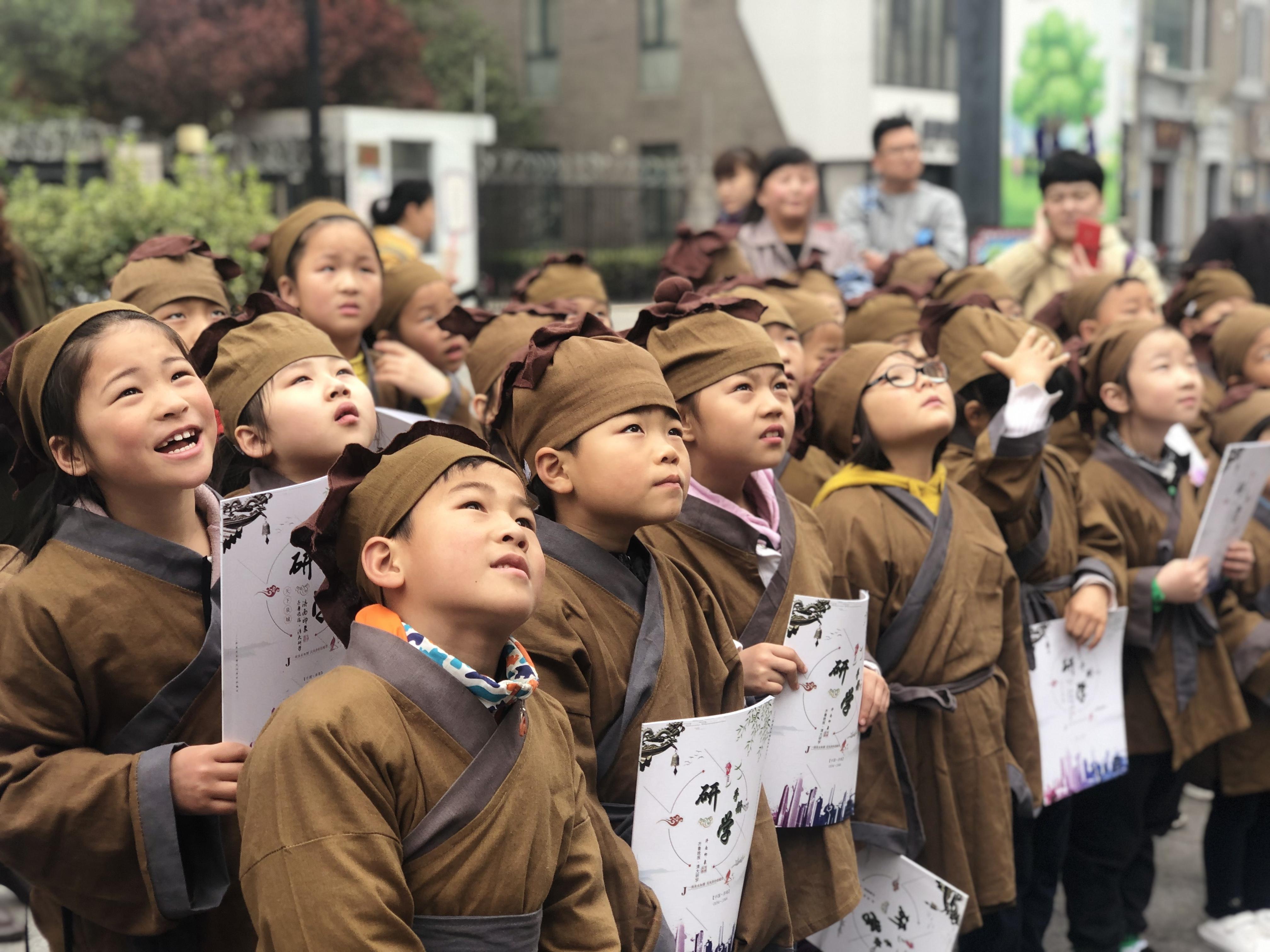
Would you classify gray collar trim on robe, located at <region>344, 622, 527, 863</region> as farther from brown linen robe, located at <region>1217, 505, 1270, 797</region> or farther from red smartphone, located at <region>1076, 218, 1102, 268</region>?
red smartphone, located at <region>1076, 218, 1102, 268</region>

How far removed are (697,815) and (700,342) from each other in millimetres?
993

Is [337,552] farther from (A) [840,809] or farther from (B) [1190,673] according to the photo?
(B) [1190,673]

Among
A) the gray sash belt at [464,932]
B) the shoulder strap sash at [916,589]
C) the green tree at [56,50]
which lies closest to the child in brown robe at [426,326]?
the shoulder strap sash at [916,589]

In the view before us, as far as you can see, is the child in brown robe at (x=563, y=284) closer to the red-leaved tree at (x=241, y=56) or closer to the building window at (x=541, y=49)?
the red-leaved tree at (x=241, y=56)

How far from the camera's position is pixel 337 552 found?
7.06 feet

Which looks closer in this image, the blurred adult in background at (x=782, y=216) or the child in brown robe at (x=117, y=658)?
the child in brown robe at (x=117, y=658)

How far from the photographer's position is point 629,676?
7.93ft

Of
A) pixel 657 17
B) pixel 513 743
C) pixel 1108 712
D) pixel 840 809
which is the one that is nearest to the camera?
pixel 513 743

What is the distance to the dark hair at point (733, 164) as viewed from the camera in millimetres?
7488

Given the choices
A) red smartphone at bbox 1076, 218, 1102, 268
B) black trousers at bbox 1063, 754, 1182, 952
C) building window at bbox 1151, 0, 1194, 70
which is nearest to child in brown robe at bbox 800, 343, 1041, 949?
black trousers at bbox 1063, 754, 1182, 952

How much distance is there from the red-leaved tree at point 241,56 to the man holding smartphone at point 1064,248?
16769 millimetres

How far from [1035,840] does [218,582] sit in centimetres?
246

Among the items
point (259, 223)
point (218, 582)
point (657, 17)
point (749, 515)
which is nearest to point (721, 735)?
point (749, 515)

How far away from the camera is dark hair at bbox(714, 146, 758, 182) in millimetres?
7488
